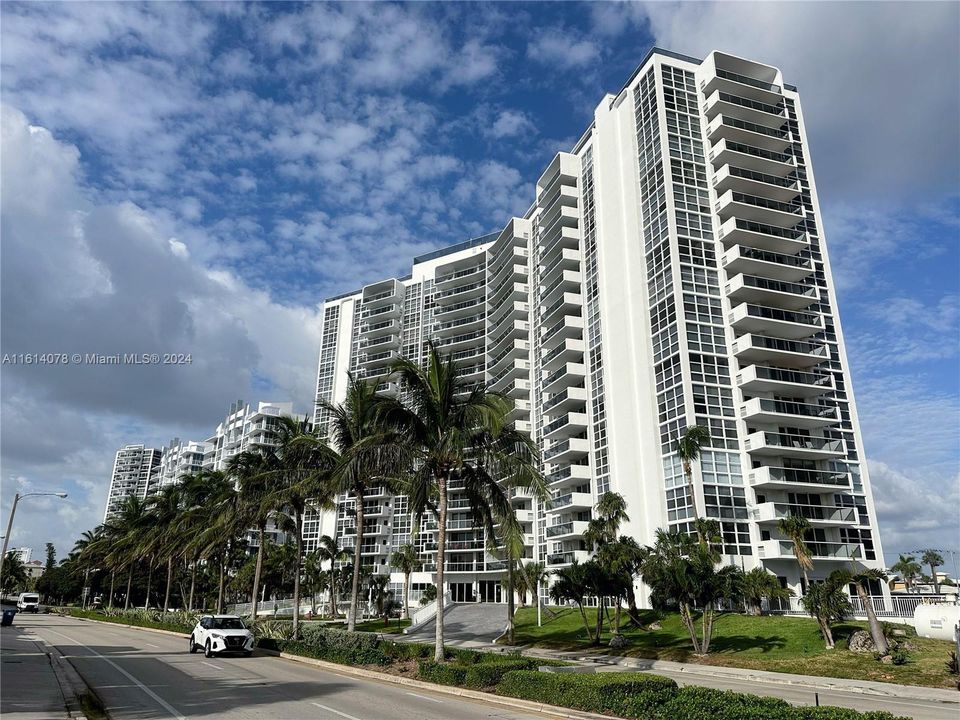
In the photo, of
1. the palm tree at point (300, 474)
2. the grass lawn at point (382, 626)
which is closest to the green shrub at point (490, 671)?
the palm tree at point (300, 474)

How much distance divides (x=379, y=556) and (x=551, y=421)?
36.8 m

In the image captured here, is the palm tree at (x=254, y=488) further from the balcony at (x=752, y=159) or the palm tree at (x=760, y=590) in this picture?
the balcony at (x=752, y=159)

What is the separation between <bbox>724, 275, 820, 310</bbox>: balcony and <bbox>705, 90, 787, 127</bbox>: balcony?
16103 mm

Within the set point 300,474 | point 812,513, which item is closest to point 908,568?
point 812,513

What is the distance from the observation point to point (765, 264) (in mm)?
55250

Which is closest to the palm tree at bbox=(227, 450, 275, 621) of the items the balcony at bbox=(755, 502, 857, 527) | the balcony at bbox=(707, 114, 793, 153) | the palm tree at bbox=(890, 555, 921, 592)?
the balcony at bbox=(755, 502, 857, 527)

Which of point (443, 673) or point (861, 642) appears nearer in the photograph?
point (443, 673)

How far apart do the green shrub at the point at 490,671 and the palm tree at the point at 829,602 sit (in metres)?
18.3

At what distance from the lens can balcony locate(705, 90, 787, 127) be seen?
59906 mm

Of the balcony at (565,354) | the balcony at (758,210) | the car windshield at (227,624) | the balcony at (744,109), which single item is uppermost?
the balcony at (744,109)

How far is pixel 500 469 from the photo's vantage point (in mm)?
25109

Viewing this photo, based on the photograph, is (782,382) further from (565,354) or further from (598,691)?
(598,691)

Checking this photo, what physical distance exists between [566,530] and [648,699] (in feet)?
163

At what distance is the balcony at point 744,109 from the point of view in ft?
197
